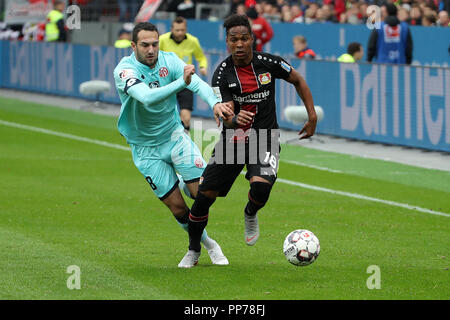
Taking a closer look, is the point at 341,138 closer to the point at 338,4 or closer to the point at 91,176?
the point at 91,176

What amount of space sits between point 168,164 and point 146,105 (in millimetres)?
961

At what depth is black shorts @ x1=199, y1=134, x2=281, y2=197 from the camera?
29.1 feet

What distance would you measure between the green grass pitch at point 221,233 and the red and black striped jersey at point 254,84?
1449 mm

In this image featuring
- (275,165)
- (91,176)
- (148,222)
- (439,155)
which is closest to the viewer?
(275,165)

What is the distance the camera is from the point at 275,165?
9023 mm

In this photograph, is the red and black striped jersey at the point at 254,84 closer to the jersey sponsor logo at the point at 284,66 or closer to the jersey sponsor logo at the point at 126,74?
the jersey sponsor logo at the point at 284,66

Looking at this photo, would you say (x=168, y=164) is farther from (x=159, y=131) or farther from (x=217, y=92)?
(x=217, y=92)

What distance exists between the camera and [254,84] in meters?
8.91

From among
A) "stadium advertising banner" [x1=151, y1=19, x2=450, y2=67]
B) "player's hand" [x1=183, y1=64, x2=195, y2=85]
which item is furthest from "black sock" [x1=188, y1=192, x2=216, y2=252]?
"stadium advertising banner" [x1=151, y1=19, x2=450, y2=67]

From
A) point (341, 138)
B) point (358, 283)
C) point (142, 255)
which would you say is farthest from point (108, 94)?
point (358, 283)

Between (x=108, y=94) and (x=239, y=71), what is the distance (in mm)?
17585

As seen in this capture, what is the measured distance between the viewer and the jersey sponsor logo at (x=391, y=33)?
65.8ft

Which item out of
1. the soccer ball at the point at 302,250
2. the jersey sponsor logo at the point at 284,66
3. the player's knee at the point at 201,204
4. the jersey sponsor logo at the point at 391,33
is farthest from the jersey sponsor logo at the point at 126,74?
the jersey sponsor logo at the point at 391,33

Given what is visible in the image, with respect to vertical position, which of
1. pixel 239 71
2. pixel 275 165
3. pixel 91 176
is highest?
pixel 239 71
